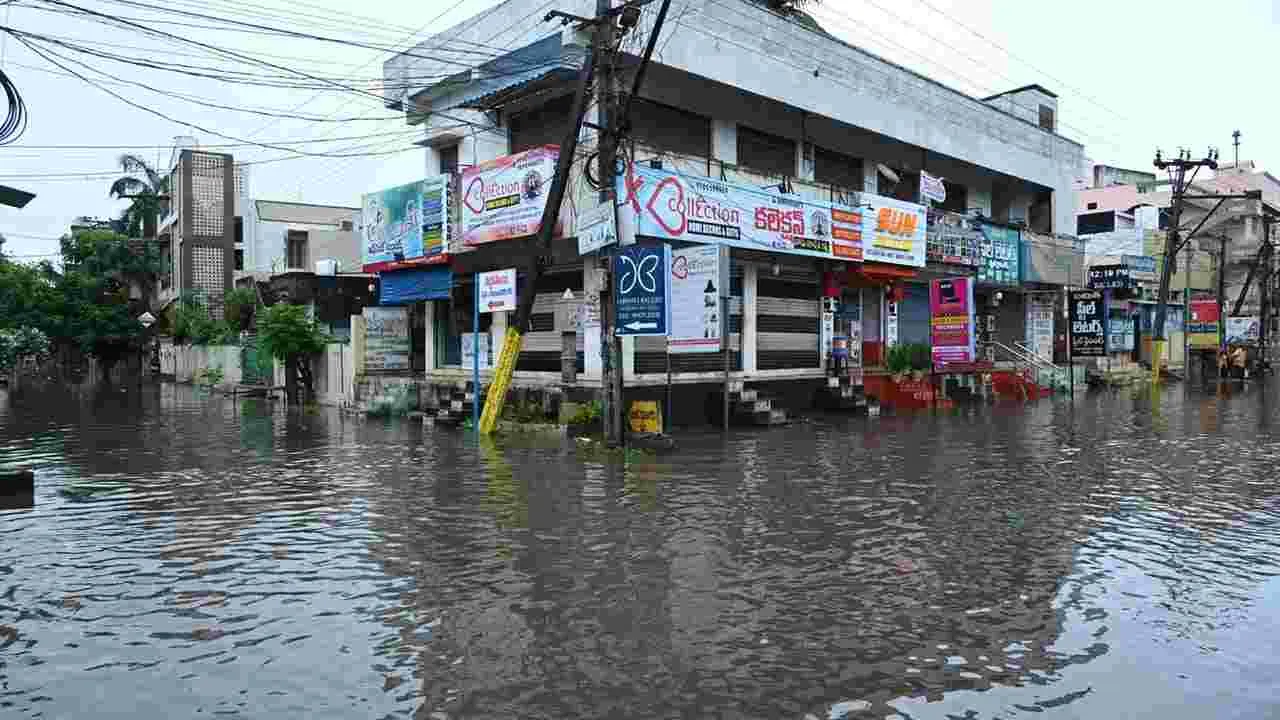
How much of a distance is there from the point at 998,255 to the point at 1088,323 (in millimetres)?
6086

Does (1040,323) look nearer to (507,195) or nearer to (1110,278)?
(1110,278)

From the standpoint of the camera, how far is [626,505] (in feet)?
34.7

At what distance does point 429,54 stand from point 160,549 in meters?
17.1

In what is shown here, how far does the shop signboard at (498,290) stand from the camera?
17406mm

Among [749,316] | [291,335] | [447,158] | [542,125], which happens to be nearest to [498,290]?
[542,125]

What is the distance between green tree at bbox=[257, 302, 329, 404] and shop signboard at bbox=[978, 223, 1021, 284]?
2018 cm

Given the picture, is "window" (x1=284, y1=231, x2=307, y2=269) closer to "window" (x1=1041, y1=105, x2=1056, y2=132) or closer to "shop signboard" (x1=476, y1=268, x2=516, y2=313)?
"shop signboard" (x1=476, y1=268, x2=516, y2=313)

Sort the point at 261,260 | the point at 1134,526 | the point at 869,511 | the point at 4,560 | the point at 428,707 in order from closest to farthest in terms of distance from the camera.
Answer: the point at 428,707 < the point at 4,560 < the point at 1134,526 < the point at 869,511 < the point at 261,260

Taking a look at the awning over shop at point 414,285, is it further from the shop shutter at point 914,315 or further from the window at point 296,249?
the window at point 296,249

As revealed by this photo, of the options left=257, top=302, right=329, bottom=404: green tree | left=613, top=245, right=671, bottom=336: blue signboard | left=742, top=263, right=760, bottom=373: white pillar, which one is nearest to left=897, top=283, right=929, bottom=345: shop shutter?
left=742, top=263, right=760, bottom=373: white pillar

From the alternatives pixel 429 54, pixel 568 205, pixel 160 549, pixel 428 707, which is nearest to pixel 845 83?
pixel 568 205

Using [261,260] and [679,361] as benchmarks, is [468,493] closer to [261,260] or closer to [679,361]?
[679,361]

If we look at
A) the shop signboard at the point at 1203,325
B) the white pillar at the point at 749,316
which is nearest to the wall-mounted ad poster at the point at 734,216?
the white pillar at the point at 749,316

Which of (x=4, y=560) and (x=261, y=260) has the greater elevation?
(x=261, y=260)
